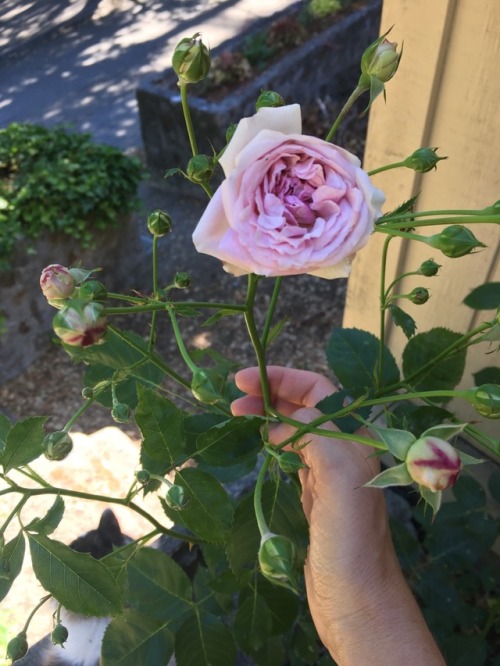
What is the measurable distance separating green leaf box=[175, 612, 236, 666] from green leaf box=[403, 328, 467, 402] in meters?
0.49

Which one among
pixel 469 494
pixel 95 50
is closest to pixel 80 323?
pixel 469 494

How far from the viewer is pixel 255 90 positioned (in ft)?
12.3

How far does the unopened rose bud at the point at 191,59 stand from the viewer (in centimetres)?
66

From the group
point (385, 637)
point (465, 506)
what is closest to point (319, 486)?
point (385, 637)

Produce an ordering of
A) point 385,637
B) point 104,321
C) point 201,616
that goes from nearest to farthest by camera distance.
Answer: point 104,321, point 385,637, point 201,616

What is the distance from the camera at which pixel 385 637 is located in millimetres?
888

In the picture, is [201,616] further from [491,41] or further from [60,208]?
[60,208]

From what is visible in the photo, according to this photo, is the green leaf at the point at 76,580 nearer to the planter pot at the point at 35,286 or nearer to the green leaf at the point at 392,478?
the green leaf at the point at 392,478

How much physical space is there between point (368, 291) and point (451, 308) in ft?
0.89

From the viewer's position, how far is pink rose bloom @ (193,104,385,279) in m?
0.52

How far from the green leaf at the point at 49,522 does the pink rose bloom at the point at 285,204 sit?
14.9 inches

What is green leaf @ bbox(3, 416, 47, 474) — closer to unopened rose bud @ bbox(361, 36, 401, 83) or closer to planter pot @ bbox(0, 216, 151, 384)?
unopened rose bud @ bbox(361, 36, 401, 83)

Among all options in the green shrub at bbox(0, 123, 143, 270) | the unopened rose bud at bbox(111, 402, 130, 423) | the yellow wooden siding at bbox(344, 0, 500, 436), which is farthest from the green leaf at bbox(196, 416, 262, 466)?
the green shrub at bbox(0, 123, 143, 270)

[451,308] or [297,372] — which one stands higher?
[297,372]
